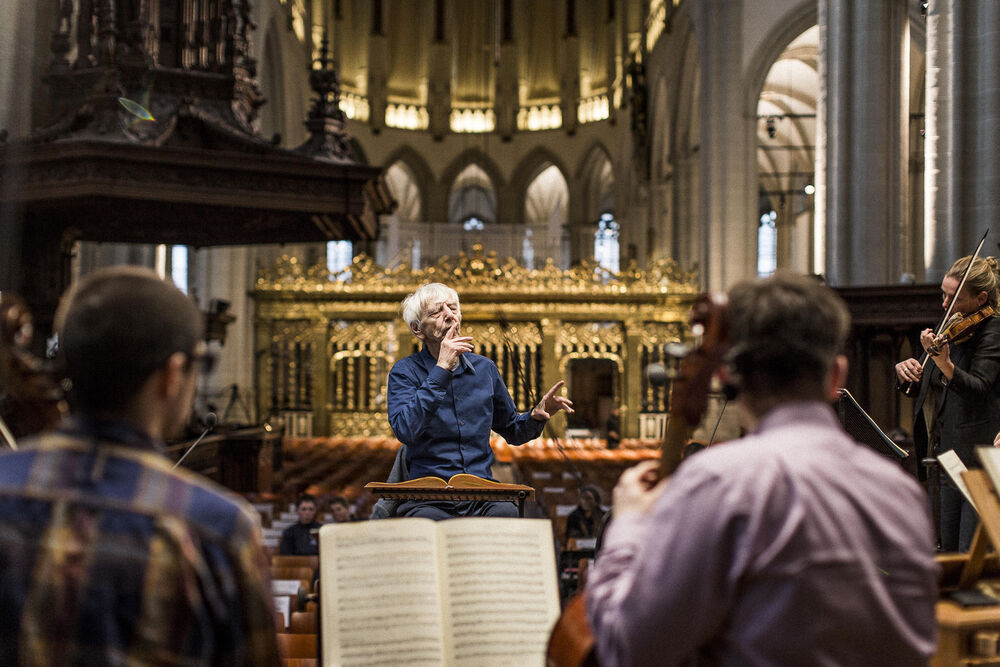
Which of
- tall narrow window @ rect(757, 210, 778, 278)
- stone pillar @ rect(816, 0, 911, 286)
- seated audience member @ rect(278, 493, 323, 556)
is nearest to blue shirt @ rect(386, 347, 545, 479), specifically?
seated audience member @ rect(278, 493, 323, 556)

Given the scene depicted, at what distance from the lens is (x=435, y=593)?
2.06 m

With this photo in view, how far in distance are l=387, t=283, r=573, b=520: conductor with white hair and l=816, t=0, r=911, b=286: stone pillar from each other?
6.93 m

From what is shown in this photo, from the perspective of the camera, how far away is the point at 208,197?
7.59 m

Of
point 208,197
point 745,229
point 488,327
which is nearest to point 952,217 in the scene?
point 208,197

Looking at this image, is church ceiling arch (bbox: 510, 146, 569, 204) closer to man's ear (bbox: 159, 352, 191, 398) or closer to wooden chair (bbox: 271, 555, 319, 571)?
wooden chair (bbox: 271, 555, 319, 571)

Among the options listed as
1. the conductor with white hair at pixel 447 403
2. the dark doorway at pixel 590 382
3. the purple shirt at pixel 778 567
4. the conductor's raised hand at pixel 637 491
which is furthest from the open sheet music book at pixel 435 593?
the dark doorway at pixel 590 382

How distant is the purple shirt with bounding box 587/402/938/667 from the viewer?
4.27 feet

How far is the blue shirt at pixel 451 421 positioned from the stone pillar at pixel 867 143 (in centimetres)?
697

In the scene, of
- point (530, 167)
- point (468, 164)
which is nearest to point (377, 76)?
point (468, 164)

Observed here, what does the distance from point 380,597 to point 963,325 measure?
309cm

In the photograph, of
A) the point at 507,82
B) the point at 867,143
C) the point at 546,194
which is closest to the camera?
the point at 867,143

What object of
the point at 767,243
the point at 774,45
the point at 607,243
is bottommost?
the point at 767,243

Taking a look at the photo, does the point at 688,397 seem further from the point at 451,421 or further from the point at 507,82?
the point at 507,82

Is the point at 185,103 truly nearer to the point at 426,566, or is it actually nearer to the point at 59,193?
the point at 59,193
